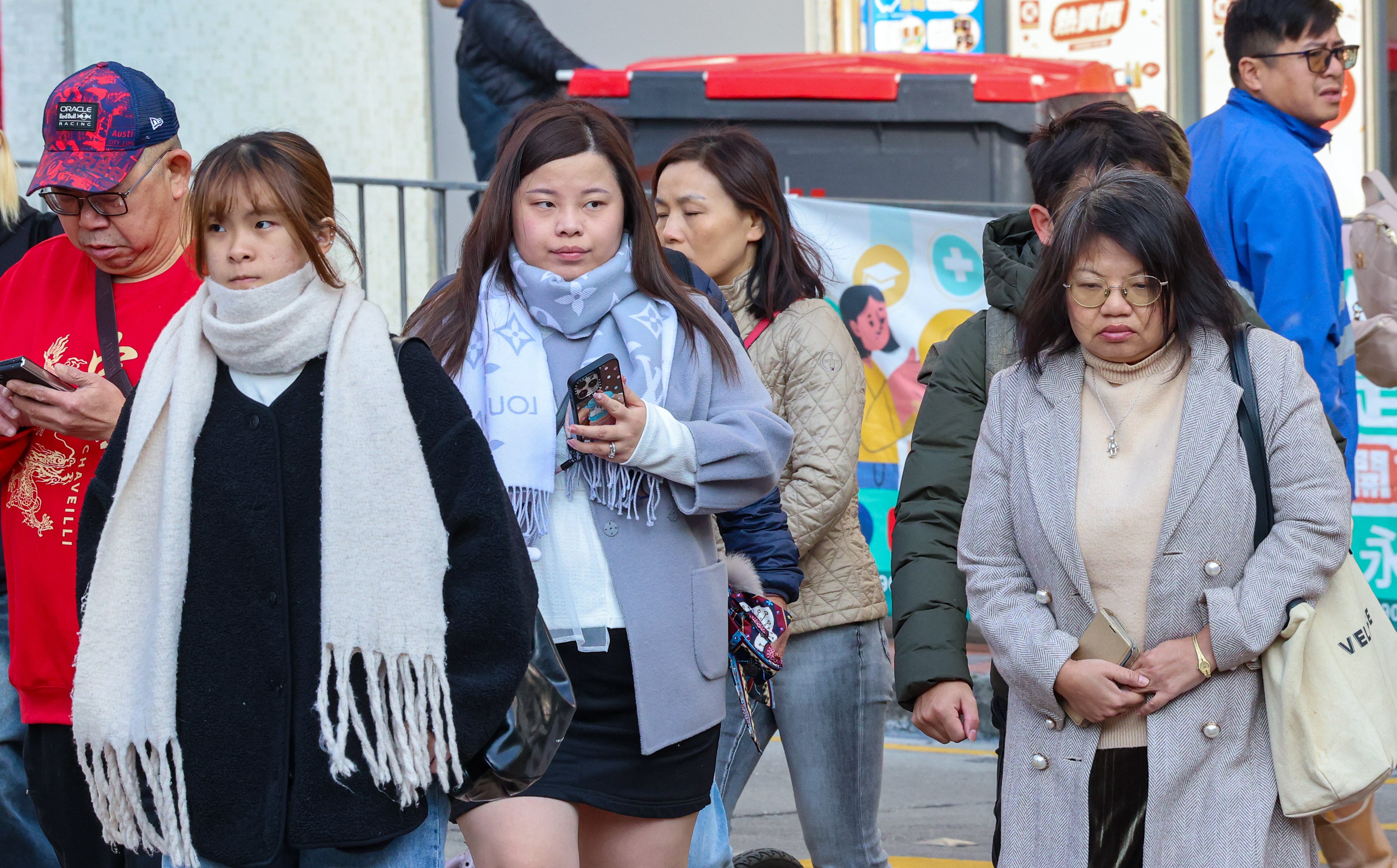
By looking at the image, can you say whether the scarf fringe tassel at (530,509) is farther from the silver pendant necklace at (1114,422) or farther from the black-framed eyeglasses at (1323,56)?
the black-framed eyeglasses at (1323,56)

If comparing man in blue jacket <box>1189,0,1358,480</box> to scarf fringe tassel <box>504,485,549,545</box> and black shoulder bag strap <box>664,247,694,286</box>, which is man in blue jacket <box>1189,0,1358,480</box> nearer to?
black shoulder bag strap <box>664,247,694,286</box>

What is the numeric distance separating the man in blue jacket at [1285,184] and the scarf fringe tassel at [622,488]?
230 centimetres

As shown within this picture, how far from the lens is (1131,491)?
288cm

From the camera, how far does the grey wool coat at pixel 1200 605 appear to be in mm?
2795

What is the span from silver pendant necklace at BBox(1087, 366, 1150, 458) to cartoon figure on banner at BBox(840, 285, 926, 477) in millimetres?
3565

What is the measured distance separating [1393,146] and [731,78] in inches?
201

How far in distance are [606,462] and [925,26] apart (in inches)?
307

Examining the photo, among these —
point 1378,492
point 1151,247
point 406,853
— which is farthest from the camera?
point 1378,492

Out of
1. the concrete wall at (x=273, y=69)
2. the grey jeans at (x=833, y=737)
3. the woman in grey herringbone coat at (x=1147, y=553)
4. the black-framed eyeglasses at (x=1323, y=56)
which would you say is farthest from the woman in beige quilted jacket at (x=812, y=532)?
the concrete wall at (x=273, y=69)

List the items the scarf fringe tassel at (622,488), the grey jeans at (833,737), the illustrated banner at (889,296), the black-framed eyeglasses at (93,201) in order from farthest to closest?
the illustrated banner at (889,296) → the grey jeans at (833,737) → the black-framed eyeglasses at (93,201) → the scarf fringe tassel at (622,488)

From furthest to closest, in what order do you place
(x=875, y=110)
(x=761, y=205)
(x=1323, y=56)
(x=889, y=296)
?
1. (x=875, y=110)
2. (x=889, y=296)
3. (x=1323, y=56)
4. (x=761, y=205)

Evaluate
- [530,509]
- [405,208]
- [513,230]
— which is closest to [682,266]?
[513,230]

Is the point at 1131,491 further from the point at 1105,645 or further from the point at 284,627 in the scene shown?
the point at 284,627

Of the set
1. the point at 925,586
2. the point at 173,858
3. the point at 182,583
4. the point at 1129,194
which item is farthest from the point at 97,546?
the point at 1129,194
